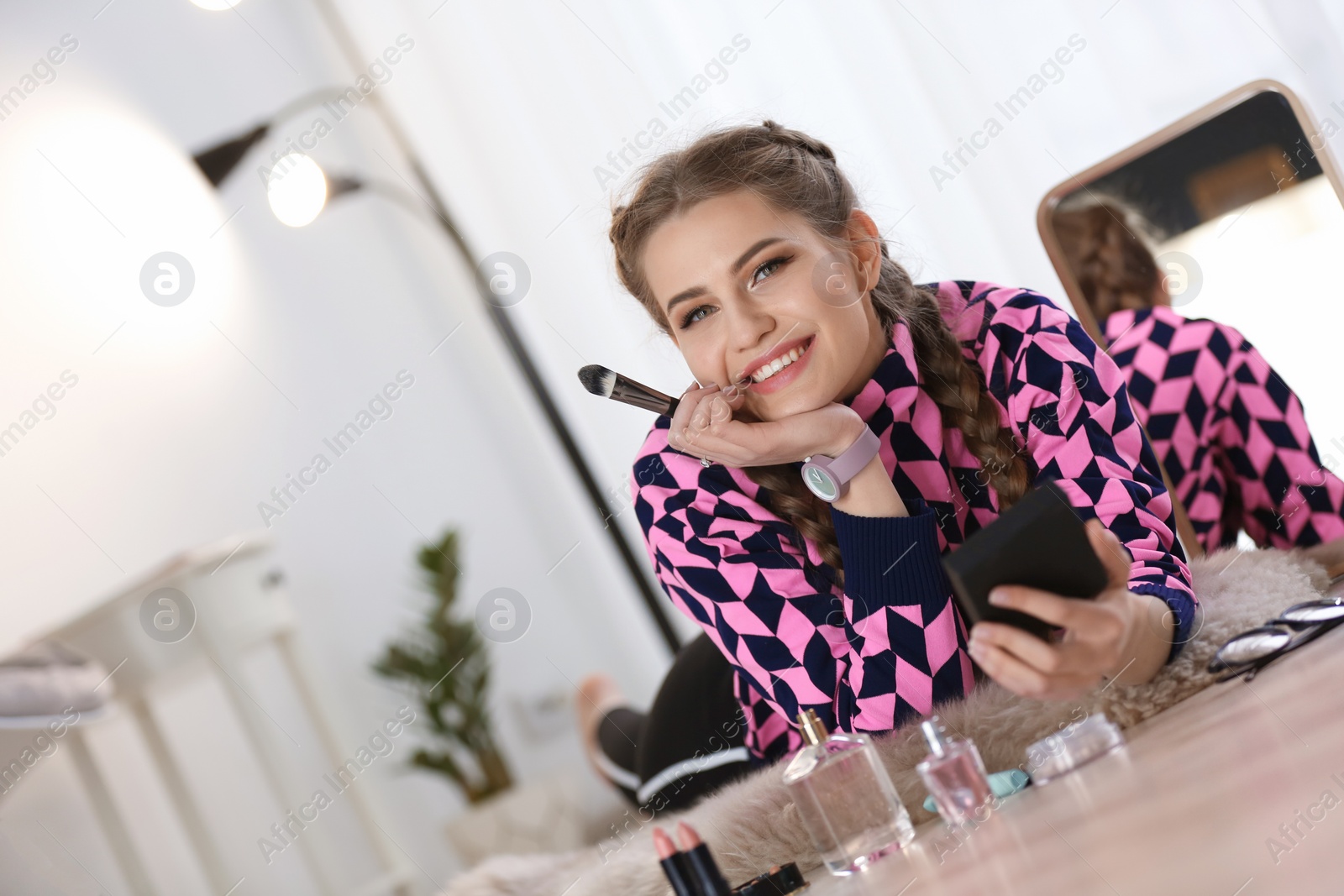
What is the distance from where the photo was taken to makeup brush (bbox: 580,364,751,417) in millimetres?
1015

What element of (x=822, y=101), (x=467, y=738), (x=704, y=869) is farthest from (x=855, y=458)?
(x=467, y=738)

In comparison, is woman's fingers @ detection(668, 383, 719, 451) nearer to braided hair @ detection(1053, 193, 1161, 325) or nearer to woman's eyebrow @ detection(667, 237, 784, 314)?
woman's eyebrow @ detection(667, 237, 784, 314)

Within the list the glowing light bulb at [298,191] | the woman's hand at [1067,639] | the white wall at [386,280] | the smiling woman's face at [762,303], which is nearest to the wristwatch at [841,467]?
the smiling woman's face at [762,303]

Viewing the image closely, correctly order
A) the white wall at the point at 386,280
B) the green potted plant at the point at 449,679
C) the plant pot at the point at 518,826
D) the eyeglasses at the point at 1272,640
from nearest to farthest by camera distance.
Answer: the eyeglasses at the point at 1272,640 → the white wall at the point at 386,280 → the plant pot at the point at 518,826 → the green potted plant at the point at 449,679

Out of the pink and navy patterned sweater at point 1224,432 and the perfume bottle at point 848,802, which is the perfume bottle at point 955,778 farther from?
the pink and navy patterned sweater at point 1224,432

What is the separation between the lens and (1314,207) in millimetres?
1196

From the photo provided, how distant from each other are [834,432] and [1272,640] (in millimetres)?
431

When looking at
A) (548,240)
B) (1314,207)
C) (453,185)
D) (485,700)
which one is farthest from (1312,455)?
(453,185)

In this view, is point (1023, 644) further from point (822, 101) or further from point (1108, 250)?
point (822, 101)

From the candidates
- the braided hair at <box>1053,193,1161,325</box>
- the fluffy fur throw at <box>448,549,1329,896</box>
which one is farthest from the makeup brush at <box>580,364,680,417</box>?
the braided hair at <box>1053,193,1161,325</box>

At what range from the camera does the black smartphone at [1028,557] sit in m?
0.62

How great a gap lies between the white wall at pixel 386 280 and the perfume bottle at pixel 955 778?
4.05 ft

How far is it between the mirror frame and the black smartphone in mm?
788

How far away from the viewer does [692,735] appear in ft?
4.81
